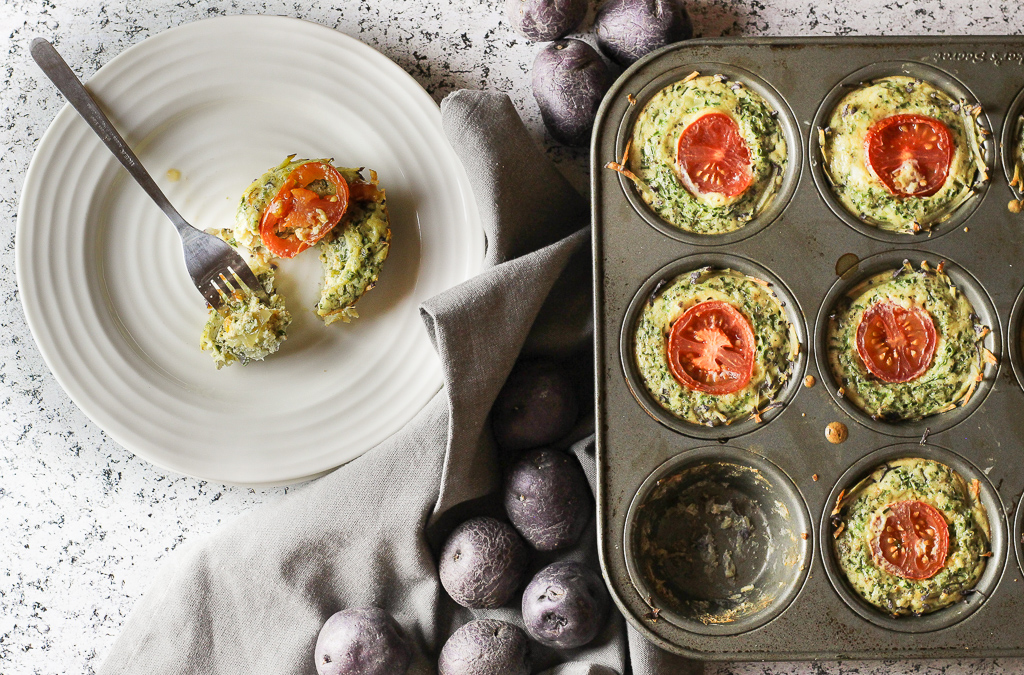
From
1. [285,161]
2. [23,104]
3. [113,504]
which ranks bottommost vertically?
[113,504]

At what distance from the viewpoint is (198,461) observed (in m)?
3.10

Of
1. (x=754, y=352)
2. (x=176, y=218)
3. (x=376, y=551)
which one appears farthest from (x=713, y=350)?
(x=176, y=218)

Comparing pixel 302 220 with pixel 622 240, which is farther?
pixel 302 220

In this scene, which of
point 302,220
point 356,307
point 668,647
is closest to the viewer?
A: point 668,647

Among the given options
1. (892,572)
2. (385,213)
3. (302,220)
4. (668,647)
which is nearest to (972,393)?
(892,572)

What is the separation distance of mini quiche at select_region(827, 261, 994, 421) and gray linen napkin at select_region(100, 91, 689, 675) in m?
0.94

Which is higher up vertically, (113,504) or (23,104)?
(23,104)

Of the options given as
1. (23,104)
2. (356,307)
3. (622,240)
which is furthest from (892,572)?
(23,104)

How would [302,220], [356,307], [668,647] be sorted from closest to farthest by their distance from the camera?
[668,647] → [302,220] → [356,307]

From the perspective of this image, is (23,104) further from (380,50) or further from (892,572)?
(892,572)

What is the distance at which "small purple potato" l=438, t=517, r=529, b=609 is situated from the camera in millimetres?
2910

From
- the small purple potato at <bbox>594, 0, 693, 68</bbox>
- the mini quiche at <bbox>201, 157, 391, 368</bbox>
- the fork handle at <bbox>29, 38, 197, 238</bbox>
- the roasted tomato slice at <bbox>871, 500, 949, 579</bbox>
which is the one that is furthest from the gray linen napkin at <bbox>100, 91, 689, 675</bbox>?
the fork handle at <bbox>29, 38, 197, 238</bbox>

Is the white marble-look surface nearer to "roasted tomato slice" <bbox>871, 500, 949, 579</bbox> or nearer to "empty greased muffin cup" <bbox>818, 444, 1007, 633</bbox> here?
"empty greased muffin cup" <bbox>818, 444, 1007, 633</bbox>

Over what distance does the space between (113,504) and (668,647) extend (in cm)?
231
